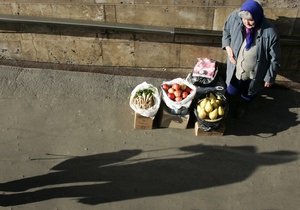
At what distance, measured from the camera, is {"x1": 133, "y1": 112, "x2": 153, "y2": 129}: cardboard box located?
610 cm

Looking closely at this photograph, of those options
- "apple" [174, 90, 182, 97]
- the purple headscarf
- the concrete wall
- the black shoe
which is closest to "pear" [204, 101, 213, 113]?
"apple" [174, 90, 182, 97]

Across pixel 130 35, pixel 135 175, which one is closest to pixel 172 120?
pixel 135 175

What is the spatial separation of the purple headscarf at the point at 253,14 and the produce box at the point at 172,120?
160 cm

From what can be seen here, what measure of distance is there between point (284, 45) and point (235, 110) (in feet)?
4.69

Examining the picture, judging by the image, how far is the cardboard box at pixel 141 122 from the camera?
610cm

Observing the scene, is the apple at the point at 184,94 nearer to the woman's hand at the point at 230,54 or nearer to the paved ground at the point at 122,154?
the paved ground at the point at 122,154

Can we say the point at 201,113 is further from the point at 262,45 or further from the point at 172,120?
the point at 262,45

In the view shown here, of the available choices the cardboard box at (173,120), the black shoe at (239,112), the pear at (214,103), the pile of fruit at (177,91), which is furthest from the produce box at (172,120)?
the black shoe at (239,112)

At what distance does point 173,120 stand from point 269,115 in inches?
72.7

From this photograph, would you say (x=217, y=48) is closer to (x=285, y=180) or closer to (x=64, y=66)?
(x=285, y=180)

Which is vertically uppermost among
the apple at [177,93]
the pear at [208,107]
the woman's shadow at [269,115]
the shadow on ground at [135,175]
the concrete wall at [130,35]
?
the concrete wall at [130,35]

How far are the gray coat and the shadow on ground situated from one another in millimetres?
1292

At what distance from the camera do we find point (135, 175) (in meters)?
5.73

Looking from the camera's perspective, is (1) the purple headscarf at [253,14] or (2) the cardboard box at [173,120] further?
(2) the cardboard box at [173,120]
